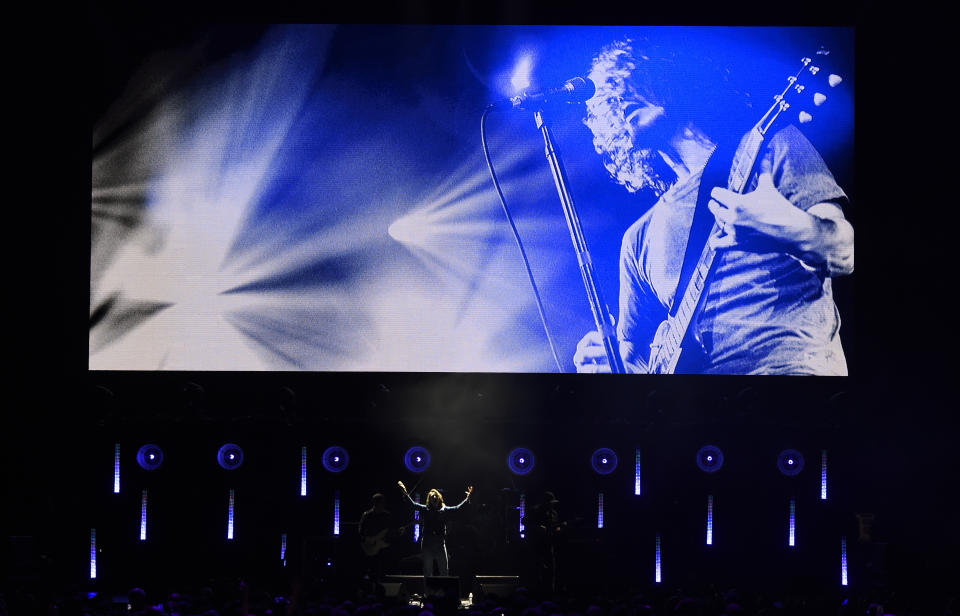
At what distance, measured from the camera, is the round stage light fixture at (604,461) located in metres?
11.2

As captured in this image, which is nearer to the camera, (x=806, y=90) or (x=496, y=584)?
(x=496, y=584)

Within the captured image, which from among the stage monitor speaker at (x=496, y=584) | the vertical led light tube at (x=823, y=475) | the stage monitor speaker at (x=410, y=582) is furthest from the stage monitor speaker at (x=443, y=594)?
the vertical led light tube at (x=823, y=475)

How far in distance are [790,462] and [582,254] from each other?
3169 mm

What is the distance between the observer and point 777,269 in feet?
35.2

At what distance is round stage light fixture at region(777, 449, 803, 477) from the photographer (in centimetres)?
1105

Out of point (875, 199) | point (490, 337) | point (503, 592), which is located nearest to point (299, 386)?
point (490, 337)

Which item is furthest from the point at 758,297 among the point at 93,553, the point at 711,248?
the point at 93,553

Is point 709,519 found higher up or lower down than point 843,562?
higher up

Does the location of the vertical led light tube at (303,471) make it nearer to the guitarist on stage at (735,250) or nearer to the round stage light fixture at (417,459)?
the round stage light fixture at (417,459)

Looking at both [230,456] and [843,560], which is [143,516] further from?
[843,560]

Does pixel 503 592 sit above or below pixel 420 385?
below

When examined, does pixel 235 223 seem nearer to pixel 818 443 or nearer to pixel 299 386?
pixel 299 386

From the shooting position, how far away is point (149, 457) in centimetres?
1117

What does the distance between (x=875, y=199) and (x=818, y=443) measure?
270cm
